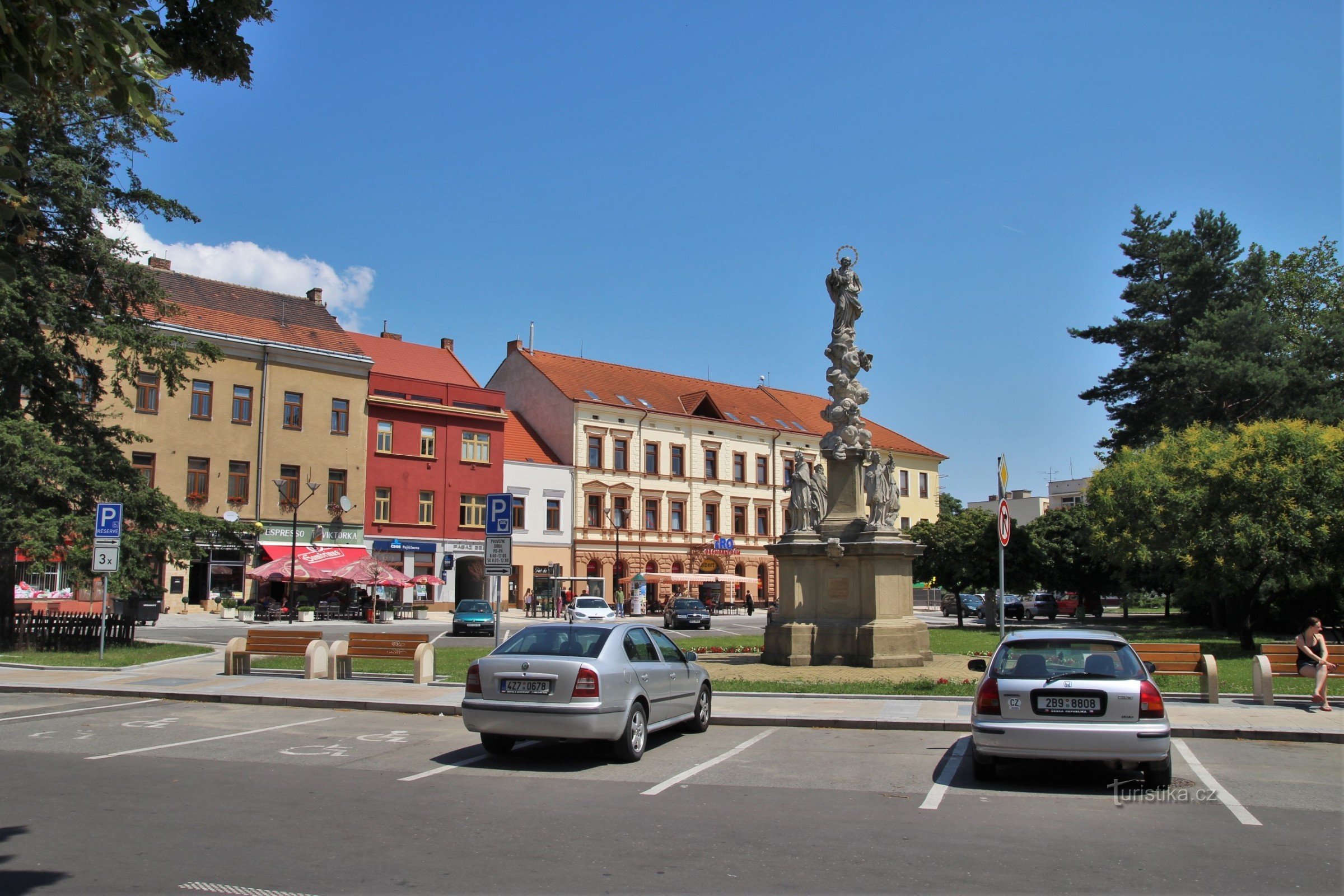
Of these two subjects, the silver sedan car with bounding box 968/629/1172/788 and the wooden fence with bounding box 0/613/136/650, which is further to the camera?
the wooden fence with bounding box 0/613/136/650

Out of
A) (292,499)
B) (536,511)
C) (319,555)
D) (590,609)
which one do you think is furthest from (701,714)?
(536,511)

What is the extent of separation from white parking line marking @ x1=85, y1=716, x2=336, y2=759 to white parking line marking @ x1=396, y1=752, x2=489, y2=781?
354 centimetres

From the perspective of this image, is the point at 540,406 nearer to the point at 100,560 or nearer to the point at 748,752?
the point at 100,560

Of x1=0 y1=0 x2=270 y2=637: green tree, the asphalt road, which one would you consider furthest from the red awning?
the asphalt road

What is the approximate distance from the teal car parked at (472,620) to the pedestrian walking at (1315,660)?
27.7 meters

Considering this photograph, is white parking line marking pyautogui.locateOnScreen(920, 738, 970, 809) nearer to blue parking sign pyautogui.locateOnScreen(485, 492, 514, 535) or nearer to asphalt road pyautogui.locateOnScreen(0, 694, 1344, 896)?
asphalt road pyautogui.locateOnScreen(0, 694, 1344, 896)

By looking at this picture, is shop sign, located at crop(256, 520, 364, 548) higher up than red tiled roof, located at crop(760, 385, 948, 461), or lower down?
lower down

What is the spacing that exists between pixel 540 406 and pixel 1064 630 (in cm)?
5315

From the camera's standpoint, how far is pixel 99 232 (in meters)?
24.8

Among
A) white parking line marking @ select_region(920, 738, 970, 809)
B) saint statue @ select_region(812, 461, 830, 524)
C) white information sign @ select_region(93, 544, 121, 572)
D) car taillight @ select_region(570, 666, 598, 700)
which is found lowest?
white parking line marking @ select_region(920, 738, 970, 809)

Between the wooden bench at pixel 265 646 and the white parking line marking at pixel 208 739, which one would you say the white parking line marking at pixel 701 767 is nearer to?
the white parking line marking at pixel 208 739

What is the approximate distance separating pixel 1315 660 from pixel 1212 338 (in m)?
32.0

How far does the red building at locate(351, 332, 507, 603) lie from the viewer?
171 ft

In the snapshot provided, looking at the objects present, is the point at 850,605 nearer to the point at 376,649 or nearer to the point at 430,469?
the point at 376,649
